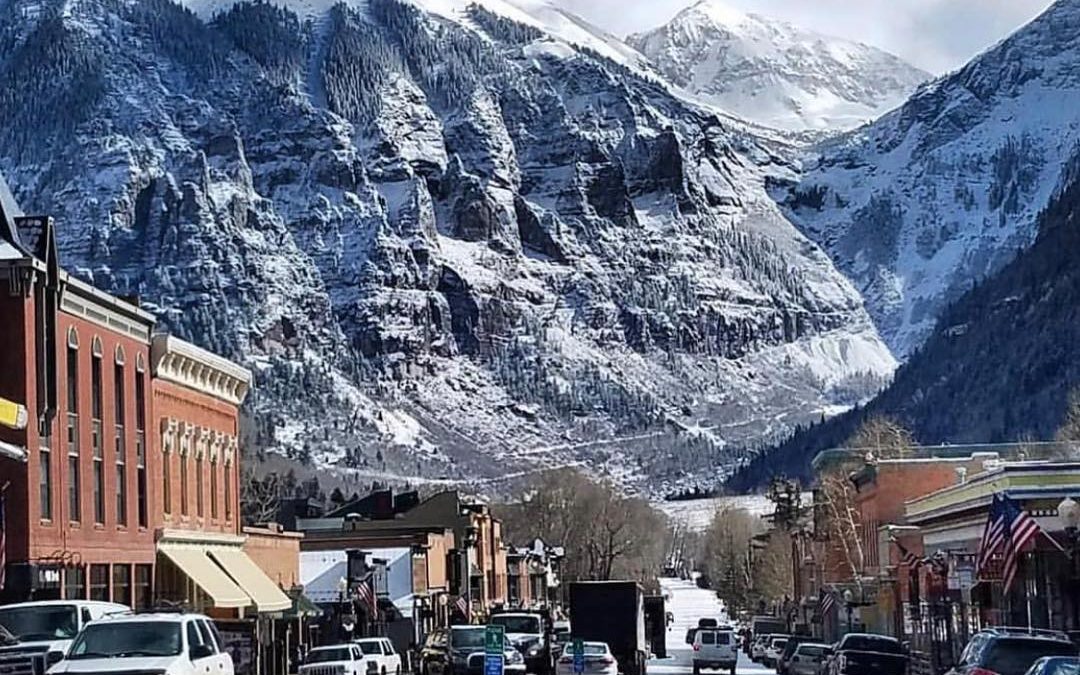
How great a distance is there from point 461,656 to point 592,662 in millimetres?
6986

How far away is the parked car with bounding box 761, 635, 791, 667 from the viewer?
318 ft

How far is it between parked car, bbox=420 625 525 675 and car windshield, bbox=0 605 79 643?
Answer: 26.7 metres

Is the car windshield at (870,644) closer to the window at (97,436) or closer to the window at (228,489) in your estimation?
the window at (97,436)

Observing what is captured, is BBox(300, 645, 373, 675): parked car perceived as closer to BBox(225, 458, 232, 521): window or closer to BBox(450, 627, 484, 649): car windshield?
BBox(450, 627, 484, 649): car windshield

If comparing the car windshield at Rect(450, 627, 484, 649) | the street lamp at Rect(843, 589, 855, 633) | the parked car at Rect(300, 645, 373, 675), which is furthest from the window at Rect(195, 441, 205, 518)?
the street lamp at Rect(843, 589, 855, 633)

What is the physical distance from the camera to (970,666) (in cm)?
3894

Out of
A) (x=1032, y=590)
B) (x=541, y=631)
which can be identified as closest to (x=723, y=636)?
(x=541, y=631)

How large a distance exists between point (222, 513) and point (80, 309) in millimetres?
17289

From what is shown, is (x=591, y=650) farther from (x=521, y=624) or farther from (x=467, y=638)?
(x=521, y=624)

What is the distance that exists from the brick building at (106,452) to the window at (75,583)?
0.20 feet

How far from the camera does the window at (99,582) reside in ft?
185

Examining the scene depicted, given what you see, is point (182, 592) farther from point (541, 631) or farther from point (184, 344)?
point (541, 631)

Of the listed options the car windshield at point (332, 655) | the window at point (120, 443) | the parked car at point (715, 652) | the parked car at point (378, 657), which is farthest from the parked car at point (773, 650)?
the window at point (120, 443)

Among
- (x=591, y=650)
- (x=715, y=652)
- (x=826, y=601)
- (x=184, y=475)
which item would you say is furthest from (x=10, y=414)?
(x=826, y=601)
